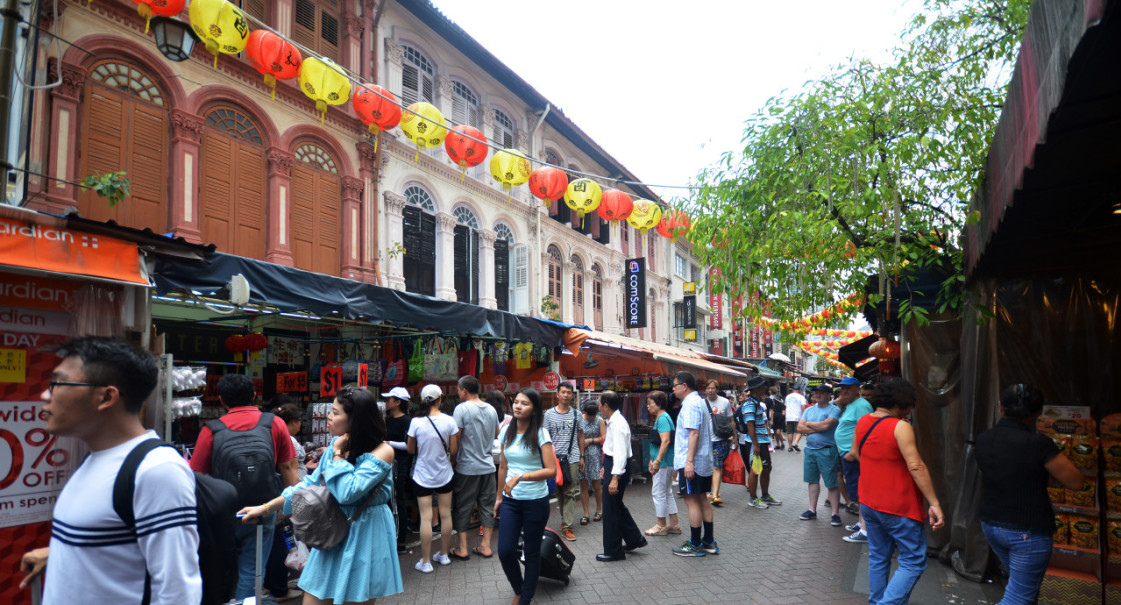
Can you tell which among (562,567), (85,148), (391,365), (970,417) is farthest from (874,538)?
(85,148)

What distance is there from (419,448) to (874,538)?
4429 mm

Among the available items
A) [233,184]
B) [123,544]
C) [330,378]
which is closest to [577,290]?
[233,184]

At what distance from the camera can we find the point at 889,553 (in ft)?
14.9

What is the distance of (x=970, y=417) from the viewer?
19.7 feet

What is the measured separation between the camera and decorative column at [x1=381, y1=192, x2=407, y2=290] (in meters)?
13.6

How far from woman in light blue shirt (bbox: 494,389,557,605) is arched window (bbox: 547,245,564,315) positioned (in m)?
14.6

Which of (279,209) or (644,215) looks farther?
(644,215)

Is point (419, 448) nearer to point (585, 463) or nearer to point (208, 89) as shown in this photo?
point (585, 463)

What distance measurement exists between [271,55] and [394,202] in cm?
515

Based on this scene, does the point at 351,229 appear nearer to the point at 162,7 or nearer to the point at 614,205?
the point at 614,205

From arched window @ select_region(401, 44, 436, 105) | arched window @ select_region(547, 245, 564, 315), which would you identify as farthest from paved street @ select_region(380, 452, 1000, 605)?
arched window @ select_region(547, 245, 564, 315)

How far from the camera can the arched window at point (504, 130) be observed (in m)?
17.5

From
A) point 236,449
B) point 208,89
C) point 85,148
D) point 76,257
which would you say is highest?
point 208,89

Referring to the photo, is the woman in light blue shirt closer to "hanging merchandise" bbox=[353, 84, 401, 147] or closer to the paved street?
the paved street
